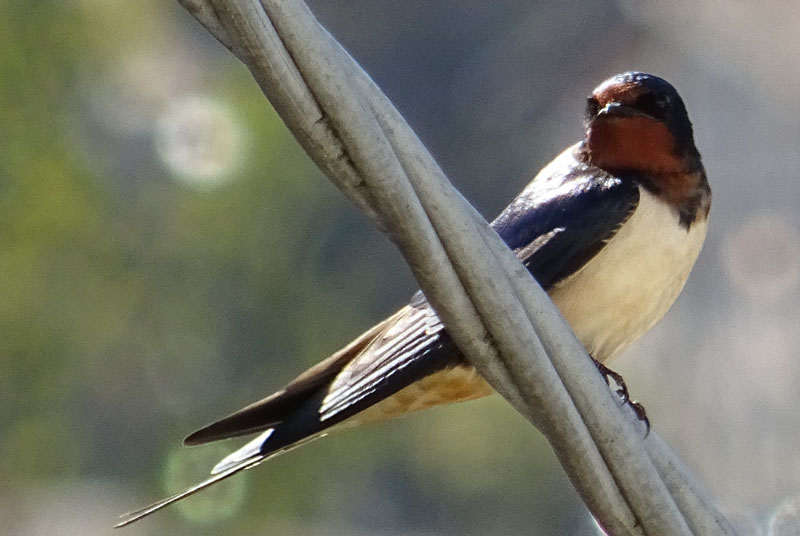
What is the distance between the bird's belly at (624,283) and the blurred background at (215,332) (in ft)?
3.57

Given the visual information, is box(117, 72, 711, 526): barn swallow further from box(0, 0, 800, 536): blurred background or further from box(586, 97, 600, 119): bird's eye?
box(0, 0, 800, 536): blurred background

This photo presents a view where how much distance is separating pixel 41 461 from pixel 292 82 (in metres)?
2.84

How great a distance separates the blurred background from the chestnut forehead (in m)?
1.11

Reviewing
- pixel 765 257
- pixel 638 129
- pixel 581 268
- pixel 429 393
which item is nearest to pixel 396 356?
pixel 429 393

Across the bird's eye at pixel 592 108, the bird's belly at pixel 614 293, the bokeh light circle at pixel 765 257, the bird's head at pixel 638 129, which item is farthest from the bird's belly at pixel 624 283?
the bokeh light circle at pixel 765 257

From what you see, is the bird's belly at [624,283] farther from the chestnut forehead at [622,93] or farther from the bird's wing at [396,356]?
the chestnut forehead at [622,93]

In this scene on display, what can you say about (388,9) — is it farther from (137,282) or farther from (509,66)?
(137,282)

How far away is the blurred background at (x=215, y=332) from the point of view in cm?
342

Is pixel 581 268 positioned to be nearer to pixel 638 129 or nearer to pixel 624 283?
pixel 624 283

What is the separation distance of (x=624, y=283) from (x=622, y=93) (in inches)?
14.3

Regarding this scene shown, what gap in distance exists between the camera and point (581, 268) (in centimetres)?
176

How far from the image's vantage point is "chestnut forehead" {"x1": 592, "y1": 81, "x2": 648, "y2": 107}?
6.48ft

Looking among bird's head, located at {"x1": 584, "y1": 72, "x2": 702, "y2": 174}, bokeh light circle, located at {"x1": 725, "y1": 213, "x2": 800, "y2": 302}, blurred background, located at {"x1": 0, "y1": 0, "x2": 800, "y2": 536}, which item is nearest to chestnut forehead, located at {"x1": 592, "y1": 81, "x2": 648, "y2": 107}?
bird's head, located at {"x1": 584, "y1": 72, "x2": 702, "y2": 174}

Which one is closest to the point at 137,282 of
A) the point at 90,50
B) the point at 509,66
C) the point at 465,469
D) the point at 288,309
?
the point at 288,309
